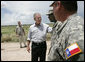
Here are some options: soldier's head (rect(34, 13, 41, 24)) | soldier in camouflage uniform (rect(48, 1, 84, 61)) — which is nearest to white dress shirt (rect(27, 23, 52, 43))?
soldier's head (rect(34, 13, 41, 24))

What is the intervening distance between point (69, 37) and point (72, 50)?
103mm

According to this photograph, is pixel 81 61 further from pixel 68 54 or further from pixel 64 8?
pixel 64 8

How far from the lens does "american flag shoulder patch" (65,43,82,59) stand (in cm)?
140

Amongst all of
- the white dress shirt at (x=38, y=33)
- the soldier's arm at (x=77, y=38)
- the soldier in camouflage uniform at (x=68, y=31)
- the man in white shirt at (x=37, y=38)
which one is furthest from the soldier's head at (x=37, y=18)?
the soldier's arm at (x=77, y=38)

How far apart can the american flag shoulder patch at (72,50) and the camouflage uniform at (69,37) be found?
0.02 m

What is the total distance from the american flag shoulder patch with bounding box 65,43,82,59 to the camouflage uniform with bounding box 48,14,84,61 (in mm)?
21

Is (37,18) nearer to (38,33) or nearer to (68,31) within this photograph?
(38,33)

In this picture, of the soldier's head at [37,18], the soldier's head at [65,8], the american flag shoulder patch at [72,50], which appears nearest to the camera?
the american flag shoulder patch at [72,50]

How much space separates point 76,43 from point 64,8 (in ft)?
1.09

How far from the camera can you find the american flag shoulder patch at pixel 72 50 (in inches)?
55.1

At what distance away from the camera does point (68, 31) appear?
4.99ft

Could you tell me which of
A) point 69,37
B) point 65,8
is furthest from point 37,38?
point 69,37

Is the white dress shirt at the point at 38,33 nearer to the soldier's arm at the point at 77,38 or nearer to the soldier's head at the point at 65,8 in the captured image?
the soldier's head at the point at 65,8

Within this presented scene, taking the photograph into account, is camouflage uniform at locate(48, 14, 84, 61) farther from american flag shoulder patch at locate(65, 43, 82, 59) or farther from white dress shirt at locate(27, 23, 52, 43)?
white dress shirt at locate(27, 23, 52, 43)
